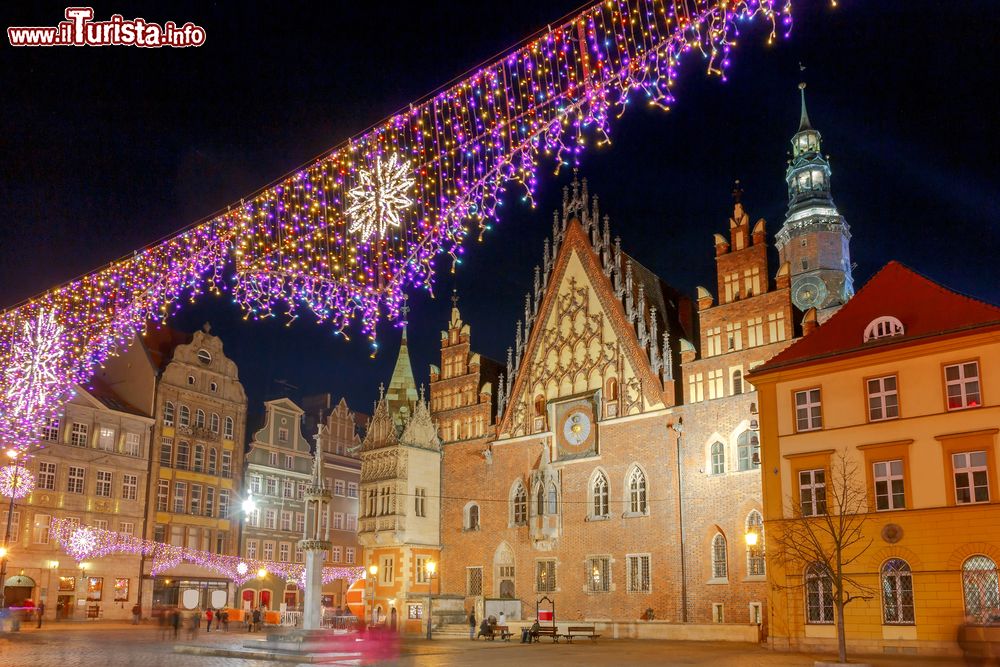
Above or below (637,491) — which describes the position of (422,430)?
above

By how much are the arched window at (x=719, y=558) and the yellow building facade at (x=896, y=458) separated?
7453 millimetres

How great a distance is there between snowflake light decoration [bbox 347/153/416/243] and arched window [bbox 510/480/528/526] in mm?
30025

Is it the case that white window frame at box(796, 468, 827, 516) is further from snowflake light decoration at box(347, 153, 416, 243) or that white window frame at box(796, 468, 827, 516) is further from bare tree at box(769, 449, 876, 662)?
snowflake light decoration at box(347, 153, 416, 243)

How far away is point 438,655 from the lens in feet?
88.2

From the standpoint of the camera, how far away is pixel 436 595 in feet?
152

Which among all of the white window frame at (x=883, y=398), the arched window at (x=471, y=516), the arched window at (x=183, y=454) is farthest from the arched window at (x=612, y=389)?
the arched window at (x=183, y=454)

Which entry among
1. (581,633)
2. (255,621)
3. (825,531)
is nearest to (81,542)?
(255,621)

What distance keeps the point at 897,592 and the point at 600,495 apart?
17452 millimetres

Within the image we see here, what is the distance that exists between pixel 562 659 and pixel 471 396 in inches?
1046

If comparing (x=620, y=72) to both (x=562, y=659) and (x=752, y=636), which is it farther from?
(x=752, y=636)

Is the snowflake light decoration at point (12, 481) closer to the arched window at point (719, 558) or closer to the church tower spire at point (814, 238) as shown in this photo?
the arched window at point (719, 558)

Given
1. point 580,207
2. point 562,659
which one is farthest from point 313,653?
point 580,207

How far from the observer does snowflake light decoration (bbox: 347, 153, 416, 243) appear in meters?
18.5

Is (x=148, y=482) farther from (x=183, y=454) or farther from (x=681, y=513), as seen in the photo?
(x=681, y=513)
